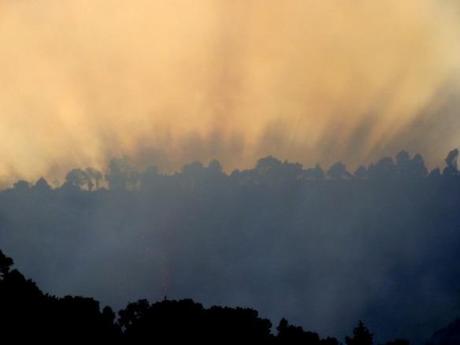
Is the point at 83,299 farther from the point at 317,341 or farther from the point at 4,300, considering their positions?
the point at 317,341

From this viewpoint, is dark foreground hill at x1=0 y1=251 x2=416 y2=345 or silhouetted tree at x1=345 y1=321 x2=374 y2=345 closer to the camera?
dark foreground hill at x1=0 y1=251 x2=416 y2=345

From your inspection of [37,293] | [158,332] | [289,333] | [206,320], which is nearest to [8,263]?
[37,293]

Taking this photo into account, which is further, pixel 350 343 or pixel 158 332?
pixel 350 343

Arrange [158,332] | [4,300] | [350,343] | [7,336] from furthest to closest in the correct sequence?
[350,343] < [158,332] < [4,300] < [7,336]

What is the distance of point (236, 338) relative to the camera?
6681cm

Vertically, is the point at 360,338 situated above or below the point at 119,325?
below

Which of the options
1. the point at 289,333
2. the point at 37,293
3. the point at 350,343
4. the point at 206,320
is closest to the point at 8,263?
the point at 37,293

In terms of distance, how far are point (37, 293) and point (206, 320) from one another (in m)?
19.2

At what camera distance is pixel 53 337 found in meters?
60.1

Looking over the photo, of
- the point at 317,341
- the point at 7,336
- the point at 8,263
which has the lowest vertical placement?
the point at 7,336

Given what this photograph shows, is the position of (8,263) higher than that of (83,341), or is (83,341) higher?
(8,263)

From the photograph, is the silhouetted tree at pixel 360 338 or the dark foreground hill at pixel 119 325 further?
the silhouetted tree at pixel 360 338

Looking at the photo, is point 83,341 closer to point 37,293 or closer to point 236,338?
point 37,293

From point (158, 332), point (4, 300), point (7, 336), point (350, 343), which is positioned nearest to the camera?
point (7, 336)
